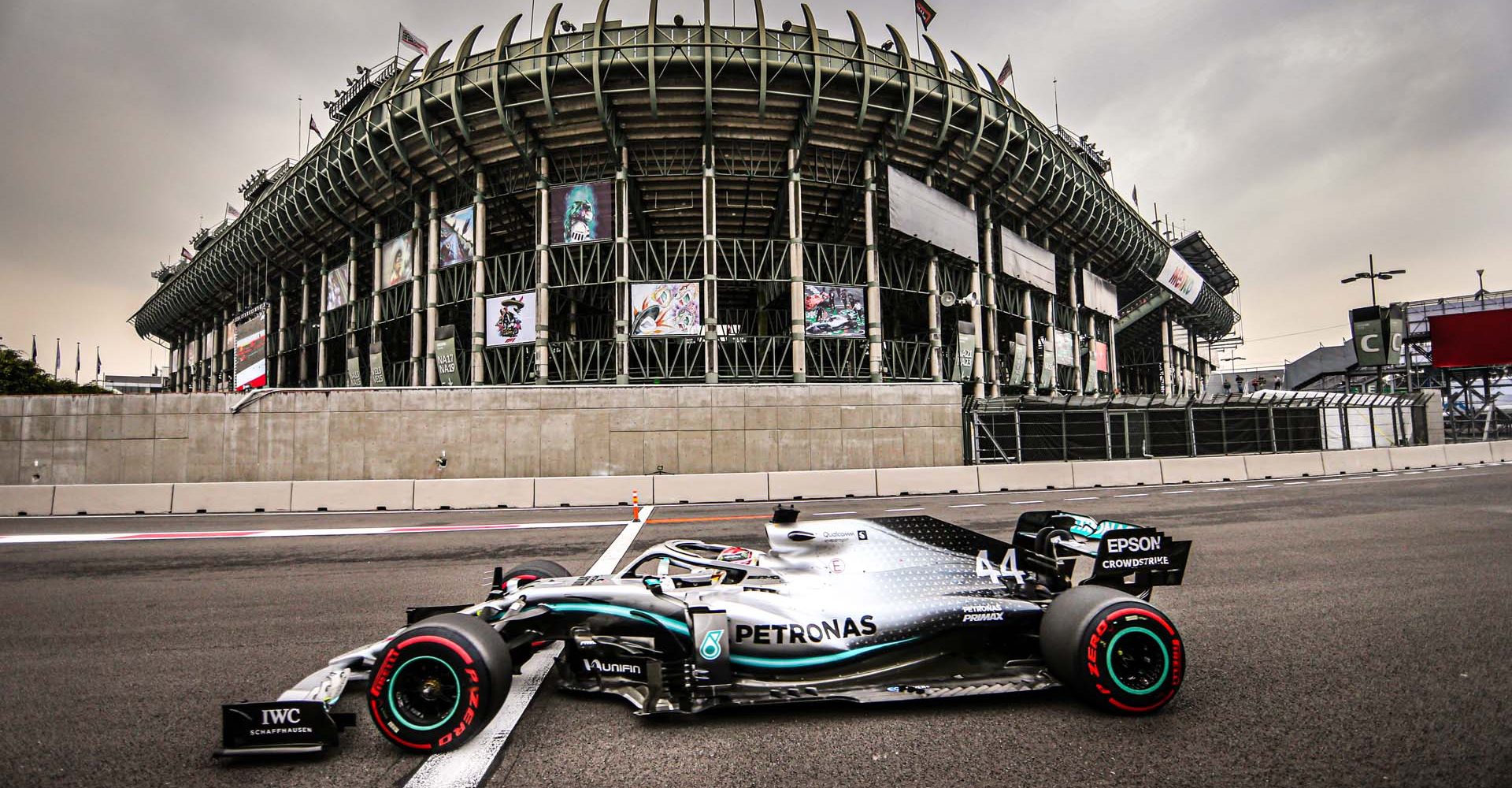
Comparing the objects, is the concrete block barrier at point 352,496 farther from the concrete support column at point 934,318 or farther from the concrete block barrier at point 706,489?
the concrete support column at point 934,318

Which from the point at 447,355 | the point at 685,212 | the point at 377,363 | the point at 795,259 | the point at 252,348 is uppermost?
the point at 685,212

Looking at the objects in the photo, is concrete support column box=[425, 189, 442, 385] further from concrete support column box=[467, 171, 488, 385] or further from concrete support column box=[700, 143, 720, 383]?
concrete support column box=[700, 143, 720, 383]

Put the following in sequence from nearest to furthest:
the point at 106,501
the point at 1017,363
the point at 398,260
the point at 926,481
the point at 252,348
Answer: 1. the point at 106,501
2. the point at 926,481
3. the point at 398,260
4. the point at 1017,363
5. the point at 252,348

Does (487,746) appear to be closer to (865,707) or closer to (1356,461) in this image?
(865,707)

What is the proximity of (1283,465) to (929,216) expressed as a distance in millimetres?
16572

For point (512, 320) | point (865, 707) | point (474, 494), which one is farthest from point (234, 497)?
point (865, 707)

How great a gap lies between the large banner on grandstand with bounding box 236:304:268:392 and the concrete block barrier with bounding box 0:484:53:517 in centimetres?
2243

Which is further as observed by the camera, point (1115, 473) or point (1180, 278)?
point (1180, 278)

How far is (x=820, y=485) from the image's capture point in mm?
18109

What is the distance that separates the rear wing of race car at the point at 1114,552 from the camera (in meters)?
4.19

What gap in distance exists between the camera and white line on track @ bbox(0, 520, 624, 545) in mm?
11438

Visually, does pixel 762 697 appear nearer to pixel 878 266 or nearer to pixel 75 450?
pixel 878 266

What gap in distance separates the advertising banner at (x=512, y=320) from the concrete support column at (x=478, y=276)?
449 millimetres

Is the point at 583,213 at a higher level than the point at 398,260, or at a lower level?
higher
